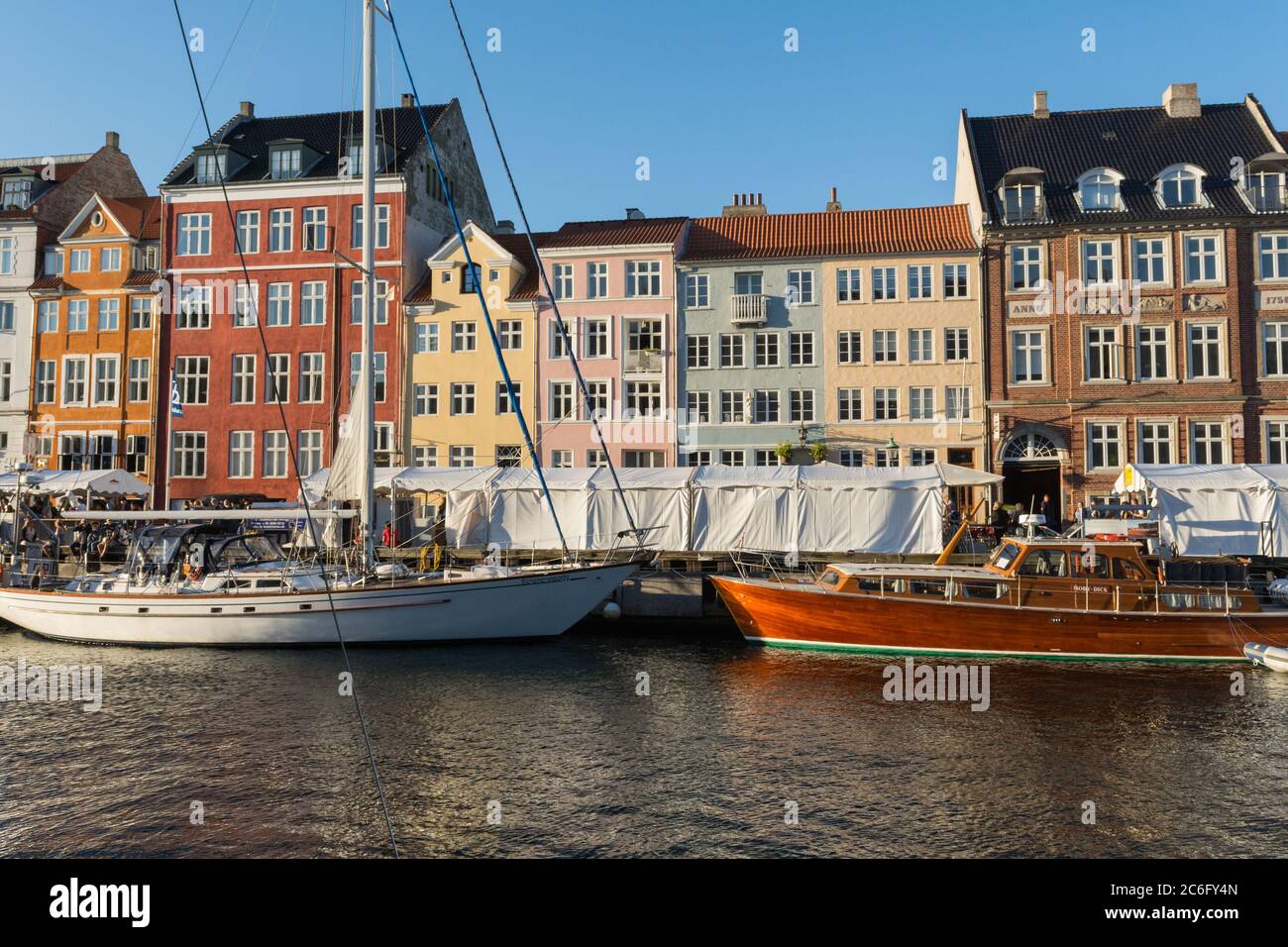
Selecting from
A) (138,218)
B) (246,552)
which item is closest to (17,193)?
(138,218)

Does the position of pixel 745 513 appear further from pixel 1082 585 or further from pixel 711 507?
pixel 1082 585

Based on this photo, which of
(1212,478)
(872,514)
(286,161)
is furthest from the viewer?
(286,161)

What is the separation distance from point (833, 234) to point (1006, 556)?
24889 mm

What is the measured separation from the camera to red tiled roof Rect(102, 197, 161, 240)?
163 feet

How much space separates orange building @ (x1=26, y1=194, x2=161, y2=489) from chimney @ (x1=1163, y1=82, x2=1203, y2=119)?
168ft

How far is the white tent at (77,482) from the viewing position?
36.1m

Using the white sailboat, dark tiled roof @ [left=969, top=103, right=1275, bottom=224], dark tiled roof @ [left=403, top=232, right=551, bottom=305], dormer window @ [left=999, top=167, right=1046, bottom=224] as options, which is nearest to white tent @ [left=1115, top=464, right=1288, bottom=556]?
dark tiled roof @ [left=969, top=103, right=1275, bottom=224]

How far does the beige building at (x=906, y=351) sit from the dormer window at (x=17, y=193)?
4378cm

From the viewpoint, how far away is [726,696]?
19.1 meters

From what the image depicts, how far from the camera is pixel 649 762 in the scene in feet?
47.8

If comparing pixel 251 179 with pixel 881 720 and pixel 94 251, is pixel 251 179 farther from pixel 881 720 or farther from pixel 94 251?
pixel 881 720

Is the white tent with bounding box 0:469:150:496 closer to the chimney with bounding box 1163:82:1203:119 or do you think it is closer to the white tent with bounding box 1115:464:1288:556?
the white tent with bounding box 1115:464:1288:556
